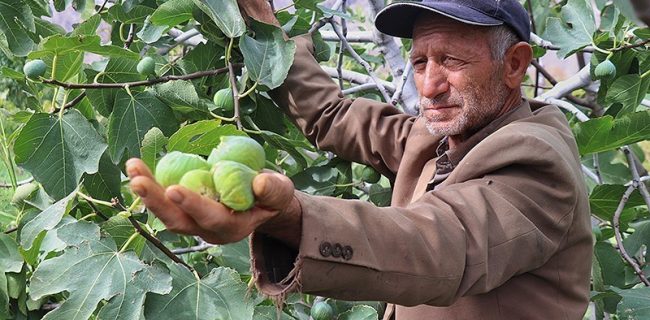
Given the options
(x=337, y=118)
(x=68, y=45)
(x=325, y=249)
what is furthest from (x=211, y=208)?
(x=337, y=118)

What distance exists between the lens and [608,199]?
2422 millimetres

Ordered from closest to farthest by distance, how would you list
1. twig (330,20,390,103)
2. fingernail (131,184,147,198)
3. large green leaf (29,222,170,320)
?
fingernail (131,184,147,198) < large green leaf (29,222,170,320) < twig (330,20,390,103)

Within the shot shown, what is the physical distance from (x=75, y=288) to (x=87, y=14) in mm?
1232

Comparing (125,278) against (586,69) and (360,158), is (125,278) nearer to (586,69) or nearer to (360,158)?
(360,158)

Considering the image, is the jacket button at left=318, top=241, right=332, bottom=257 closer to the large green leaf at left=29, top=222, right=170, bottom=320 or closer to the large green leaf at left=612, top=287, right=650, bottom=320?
the large green leaf at left=29, top=222, right=170, bottom=320

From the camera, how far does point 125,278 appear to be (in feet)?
5.86

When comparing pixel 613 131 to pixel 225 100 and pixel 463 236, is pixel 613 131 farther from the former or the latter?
pixel 463 236

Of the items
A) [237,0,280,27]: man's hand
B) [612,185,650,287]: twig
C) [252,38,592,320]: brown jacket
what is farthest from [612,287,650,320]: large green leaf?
[237,0,280,27]: man's hand

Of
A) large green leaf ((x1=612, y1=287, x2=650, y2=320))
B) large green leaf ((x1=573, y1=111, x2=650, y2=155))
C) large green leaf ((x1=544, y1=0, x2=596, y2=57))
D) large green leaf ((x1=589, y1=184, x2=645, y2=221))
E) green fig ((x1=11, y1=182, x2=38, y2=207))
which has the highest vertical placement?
large green leaf ((x1=544, y1=0, x2=596, y2=57))

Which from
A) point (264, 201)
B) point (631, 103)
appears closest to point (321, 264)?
point (264, 201)

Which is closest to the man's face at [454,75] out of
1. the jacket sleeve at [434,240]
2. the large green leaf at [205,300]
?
the jacket sleeve at [434,240]

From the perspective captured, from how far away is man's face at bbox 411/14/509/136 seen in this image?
1826 millimetres

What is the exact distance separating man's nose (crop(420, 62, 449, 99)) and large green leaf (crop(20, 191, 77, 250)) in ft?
2.37

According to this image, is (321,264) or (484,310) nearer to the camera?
(321,264)
